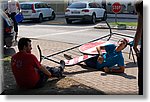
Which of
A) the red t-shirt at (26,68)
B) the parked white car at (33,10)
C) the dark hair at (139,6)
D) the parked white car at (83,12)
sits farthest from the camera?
the parked white car at (33,10)

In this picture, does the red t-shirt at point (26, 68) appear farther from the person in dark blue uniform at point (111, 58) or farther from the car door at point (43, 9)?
the car door at point (43, 9)

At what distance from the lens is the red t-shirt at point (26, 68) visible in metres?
5.32

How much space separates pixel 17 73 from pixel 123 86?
1.84m

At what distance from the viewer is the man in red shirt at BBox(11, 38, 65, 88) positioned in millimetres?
5328

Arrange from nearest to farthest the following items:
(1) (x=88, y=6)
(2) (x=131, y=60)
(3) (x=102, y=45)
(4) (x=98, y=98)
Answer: (4) (x=98, y=98), (3) (x=102, y=45), (2) (x=131, y=60), (1) (x=88, y=6)

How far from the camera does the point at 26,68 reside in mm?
5363

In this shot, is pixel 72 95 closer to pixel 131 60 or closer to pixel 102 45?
pixel 102 45

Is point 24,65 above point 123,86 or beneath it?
above

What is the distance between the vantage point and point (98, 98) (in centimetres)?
499

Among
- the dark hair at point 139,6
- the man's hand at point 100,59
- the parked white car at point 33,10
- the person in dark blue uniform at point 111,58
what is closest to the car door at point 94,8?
the parked white car at point 33,10

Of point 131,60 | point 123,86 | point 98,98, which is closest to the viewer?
point 98,98

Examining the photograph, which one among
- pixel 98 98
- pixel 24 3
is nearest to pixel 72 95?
pixel 98 98

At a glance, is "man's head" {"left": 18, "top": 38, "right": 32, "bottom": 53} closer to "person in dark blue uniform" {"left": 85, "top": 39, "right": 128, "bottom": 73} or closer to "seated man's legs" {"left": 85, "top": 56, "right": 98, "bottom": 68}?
"person in dark blue uniform" {"left": 85, "top": 39, "right": 128, "bottom": 73}

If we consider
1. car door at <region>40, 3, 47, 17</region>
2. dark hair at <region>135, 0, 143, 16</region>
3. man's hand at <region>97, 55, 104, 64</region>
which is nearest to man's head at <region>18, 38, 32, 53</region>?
dark hair at <region>135, 0, 143, 16</region>
